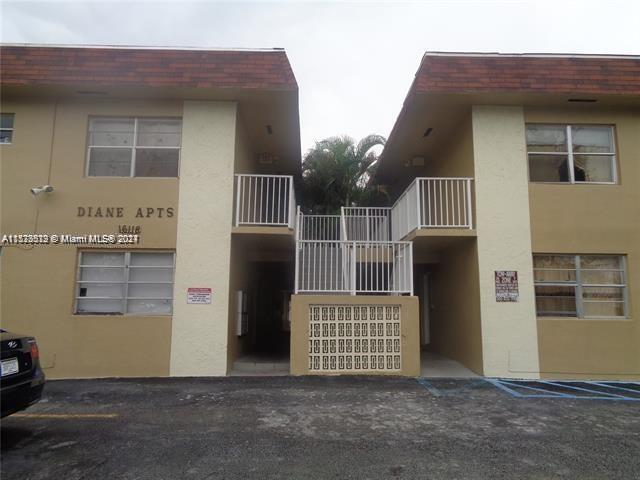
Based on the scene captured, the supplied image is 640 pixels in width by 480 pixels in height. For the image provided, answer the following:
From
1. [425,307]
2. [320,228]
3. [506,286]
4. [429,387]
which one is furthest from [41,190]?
[425,307]

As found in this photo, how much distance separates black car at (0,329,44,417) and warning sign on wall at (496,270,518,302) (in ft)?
26.0

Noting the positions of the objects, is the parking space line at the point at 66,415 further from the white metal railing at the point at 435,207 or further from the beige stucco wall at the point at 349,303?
the white metal railing at the point at 435,207

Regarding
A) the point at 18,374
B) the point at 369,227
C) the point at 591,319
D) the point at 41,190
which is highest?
the point at 41,190

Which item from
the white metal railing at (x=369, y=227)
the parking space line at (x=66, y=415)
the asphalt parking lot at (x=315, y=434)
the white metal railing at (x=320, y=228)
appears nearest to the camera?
the asphalt parking lot at (x=315, y=434)

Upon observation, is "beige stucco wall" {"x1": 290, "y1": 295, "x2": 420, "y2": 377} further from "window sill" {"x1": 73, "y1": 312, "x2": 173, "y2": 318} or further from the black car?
the black car

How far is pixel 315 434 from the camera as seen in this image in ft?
16.7

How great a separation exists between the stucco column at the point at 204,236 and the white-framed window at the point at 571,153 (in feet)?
21.7

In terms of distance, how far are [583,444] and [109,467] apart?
514cm

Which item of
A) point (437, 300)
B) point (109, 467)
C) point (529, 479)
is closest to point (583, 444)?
point (529, 479)

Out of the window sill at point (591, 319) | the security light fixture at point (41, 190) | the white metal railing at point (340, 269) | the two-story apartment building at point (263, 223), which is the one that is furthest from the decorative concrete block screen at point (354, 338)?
the security light fixture at point (41, 190)

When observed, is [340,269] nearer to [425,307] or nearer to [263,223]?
[263,223]

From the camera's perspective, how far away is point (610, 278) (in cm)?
882

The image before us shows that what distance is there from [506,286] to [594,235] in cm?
218

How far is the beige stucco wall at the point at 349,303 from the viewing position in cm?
834
